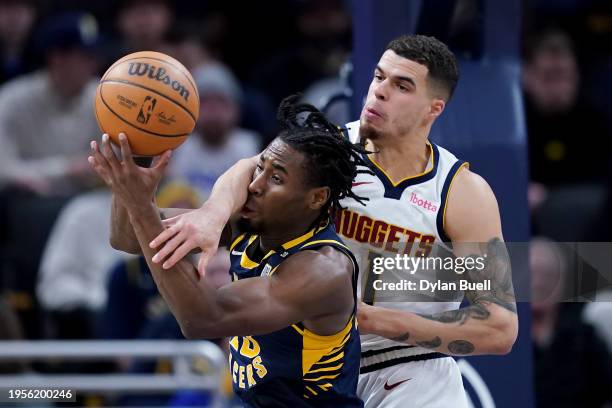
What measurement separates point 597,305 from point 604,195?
1.24 meters

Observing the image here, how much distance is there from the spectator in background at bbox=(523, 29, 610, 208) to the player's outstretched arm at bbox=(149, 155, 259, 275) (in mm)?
5177

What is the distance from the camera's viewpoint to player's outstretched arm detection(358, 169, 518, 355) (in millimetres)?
4887

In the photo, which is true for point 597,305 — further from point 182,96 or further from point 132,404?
point 182,96

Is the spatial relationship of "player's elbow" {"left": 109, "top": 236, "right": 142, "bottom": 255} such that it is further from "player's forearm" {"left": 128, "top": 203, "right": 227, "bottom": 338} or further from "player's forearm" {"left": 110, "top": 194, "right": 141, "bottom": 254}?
"player's forearm" {"left": 128, "top": 203, "right": 227, "bottom": 338}

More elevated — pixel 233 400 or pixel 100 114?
pixel 100 114

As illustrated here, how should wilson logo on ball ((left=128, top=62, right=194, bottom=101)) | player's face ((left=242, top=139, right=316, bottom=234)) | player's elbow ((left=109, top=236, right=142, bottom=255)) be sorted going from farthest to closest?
player's elbow ((left=109, top=236, right=142, bottom=255)) < player's face ((left=242, top=139, right=316, bottom=234)) < wilson logo on ball ((left=128, top=62, right=194, bottom=101))

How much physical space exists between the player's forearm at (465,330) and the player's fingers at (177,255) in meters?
1.11

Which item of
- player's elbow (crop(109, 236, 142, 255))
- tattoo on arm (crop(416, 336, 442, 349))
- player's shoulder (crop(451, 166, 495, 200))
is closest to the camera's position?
player's elbow (crop(109, 236, 142, 255))

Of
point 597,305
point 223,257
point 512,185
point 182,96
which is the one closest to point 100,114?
point 182,96

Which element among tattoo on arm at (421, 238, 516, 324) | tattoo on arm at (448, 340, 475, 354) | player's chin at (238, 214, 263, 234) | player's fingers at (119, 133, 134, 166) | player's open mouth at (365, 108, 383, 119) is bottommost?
tattoo on arm at (448, 340, 475, 354)

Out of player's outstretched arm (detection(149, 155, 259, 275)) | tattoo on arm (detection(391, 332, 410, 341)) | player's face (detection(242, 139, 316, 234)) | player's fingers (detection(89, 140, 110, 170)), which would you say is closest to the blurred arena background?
tattoo on arm (detection(391, 332, 410, 341))

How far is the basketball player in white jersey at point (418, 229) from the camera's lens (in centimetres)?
490

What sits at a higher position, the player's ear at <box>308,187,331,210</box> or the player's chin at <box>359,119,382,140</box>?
the player's chin at <box>359,119,382,140</box>

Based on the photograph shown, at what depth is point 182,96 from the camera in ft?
14.2
